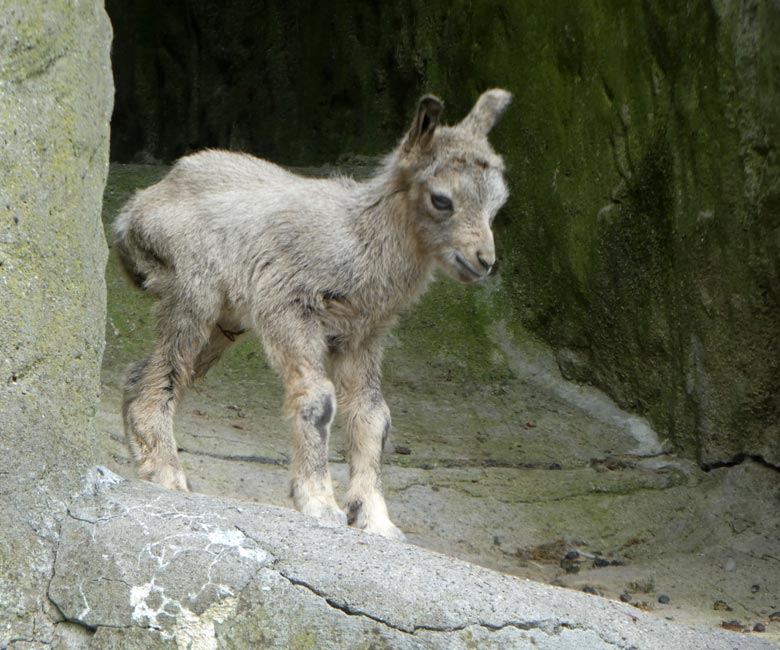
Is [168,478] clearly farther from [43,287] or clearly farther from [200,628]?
[200,628]

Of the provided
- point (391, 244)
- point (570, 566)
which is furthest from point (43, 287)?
point (570, 566)

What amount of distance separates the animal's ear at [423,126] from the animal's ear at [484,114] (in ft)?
0.86

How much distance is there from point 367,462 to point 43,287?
7.14 feet

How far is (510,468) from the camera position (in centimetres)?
820

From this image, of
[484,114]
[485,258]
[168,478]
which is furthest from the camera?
[484,114]

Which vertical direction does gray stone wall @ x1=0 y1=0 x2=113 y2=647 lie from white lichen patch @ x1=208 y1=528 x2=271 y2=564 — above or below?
above

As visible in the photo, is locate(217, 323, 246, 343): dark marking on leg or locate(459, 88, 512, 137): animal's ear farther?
locate(217, 323, 246, 343): dark marking on leg

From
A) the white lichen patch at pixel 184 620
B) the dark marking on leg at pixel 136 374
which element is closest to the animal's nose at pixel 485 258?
the dark marking on leg at pixel 136 374

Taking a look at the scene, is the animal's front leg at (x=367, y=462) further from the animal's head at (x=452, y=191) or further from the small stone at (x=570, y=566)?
the small stone at (x=570, y=566)

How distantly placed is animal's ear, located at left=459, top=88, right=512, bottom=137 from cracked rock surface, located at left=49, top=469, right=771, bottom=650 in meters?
2.88

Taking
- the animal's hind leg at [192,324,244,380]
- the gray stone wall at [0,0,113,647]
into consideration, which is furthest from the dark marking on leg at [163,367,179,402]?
the gray stone wall at [0,0,113,647]

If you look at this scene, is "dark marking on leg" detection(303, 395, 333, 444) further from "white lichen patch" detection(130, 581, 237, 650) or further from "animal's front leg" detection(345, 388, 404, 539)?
"white lichen patch" detection(130, 581, 237, 650)

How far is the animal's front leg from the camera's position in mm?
5992

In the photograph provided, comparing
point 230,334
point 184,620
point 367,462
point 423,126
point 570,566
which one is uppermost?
point 423,126
